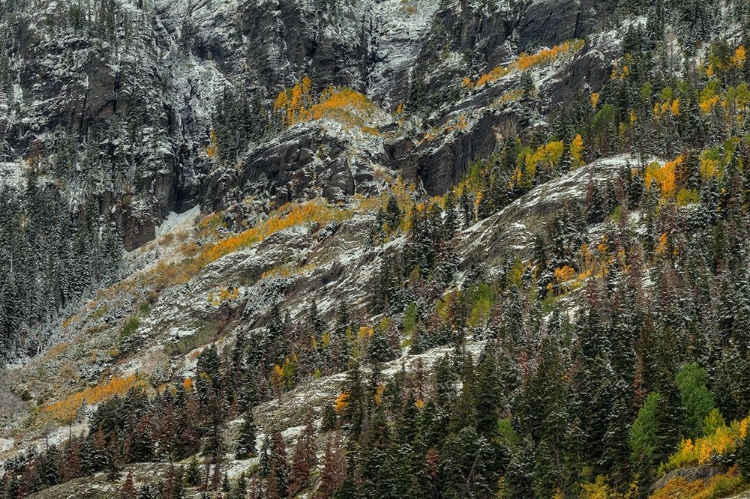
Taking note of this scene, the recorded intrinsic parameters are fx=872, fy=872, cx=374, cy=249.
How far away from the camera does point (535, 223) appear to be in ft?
495

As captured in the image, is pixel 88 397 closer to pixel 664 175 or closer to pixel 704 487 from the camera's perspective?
pixel 664 175

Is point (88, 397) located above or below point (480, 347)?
below

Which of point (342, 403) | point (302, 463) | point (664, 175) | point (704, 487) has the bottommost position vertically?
point (302, 463)

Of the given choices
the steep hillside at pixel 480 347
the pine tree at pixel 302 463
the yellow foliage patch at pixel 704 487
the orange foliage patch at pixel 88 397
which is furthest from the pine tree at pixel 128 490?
the orange foliage patch at pixel 88 397

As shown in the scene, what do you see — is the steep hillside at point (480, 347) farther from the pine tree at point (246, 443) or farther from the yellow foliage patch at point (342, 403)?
the yellow foliage patch at point (342, 403)

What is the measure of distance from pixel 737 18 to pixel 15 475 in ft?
577

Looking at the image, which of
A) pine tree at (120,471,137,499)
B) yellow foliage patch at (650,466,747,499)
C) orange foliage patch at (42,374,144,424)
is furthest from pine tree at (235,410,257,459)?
orange foliage patch at (42,374,144,424)

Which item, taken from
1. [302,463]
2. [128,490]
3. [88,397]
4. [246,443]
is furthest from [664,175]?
[88,397]

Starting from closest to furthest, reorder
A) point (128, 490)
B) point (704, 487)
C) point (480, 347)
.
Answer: point (704, 487)
point (128, 490)
point (480, 347)

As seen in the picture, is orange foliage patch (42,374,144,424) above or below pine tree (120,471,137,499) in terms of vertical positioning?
below

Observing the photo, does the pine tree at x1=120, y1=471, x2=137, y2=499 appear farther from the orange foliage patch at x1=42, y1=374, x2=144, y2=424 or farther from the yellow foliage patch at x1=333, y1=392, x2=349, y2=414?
the orange foliage patch at x1=42, y1=374, x2=144, y2=424

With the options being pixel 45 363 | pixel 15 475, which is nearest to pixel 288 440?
pixel 15 475

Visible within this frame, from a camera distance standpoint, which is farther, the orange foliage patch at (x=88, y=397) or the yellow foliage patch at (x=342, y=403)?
the orange foliage patch at (x=88, y=397)

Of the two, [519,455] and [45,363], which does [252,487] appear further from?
[45,363]
